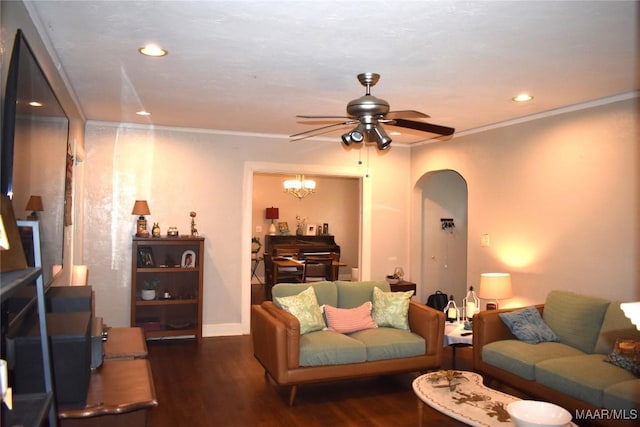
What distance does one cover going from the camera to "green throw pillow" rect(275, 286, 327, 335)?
4414 mm

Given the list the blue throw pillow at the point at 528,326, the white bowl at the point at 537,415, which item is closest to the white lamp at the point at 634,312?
the white bowl at the point at 537,415

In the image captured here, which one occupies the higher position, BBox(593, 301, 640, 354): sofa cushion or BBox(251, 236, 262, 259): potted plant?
BBox(251, 236, 262, 259): potted plant

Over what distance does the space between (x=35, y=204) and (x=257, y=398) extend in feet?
8.34

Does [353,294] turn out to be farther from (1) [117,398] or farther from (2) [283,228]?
(2) [283,228]

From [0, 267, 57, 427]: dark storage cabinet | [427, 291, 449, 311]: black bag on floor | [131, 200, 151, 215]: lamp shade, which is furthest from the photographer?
[427, 291, 449, 311]: black bag on floor

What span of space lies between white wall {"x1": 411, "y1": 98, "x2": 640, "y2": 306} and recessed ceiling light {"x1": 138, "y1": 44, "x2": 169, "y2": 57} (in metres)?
3.73

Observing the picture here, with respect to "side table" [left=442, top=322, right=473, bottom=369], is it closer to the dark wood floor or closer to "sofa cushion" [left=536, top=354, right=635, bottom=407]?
the dark wood floor

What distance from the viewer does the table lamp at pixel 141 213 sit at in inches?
223

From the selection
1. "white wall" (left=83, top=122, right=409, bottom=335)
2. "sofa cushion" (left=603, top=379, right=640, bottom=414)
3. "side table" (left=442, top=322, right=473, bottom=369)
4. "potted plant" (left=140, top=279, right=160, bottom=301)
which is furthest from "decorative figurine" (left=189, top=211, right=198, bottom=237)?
"sofa cushion" (left=603, top=379, right=640, bottom=414)

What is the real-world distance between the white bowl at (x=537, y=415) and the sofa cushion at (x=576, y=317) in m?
1.66

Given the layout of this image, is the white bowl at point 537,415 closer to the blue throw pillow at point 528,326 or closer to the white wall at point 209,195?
the blue throw pillow at point 528,326

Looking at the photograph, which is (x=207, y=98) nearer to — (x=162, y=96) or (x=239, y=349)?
(x=162, y=96)

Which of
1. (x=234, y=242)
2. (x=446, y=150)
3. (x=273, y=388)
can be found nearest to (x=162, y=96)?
(x=234, y=242)

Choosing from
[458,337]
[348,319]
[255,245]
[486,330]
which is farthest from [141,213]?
[255,245]
